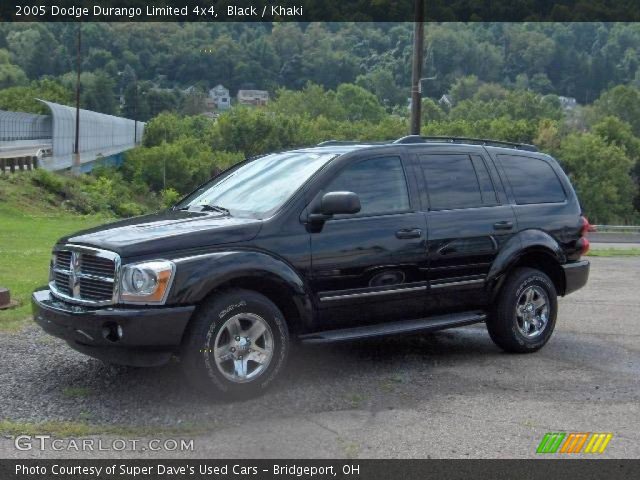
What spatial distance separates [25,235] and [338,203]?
595 inches

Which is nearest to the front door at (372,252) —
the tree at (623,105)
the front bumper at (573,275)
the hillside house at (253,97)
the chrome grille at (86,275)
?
the chrome grille at (86,275)

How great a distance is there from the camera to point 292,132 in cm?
9731

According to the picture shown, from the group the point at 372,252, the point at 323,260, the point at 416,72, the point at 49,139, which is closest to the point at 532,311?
the point at 372,252

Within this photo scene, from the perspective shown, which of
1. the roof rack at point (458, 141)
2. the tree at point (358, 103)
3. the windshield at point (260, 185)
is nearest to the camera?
the windshield at point (260, 185)

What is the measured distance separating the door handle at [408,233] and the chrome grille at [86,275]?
7.69 ft

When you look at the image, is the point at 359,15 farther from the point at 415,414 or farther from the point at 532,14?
the point at 415,414

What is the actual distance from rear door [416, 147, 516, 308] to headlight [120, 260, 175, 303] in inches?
95.3

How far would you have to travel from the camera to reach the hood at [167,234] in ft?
19.9

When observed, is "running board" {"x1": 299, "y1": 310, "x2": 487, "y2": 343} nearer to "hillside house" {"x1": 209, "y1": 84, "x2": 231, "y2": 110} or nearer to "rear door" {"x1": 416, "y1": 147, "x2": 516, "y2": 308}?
"rear door" {"x1": 416, "y1": 147, "x2": 516, "y2": 308}

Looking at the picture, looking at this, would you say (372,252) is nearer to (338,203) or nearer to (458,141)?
(338,203)

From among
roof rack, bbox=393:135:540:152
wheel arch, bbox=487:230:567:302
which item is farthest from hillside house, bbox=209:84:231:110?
wheel arch, bbox=487:230:567:302

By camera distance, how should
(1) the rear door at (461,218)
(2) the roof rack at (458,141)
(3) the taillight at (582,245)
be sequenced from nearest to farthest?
(1) the rear door at (461,218) → (2) the roof rack at (458,141) → (3) the taillight at (582,245)

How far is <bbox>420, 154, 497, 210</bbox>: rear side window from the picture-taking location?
24.9 feet

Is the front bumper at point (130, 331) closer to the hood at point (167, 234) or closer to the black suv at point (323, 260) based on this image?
the black suv at point (323, 260)
